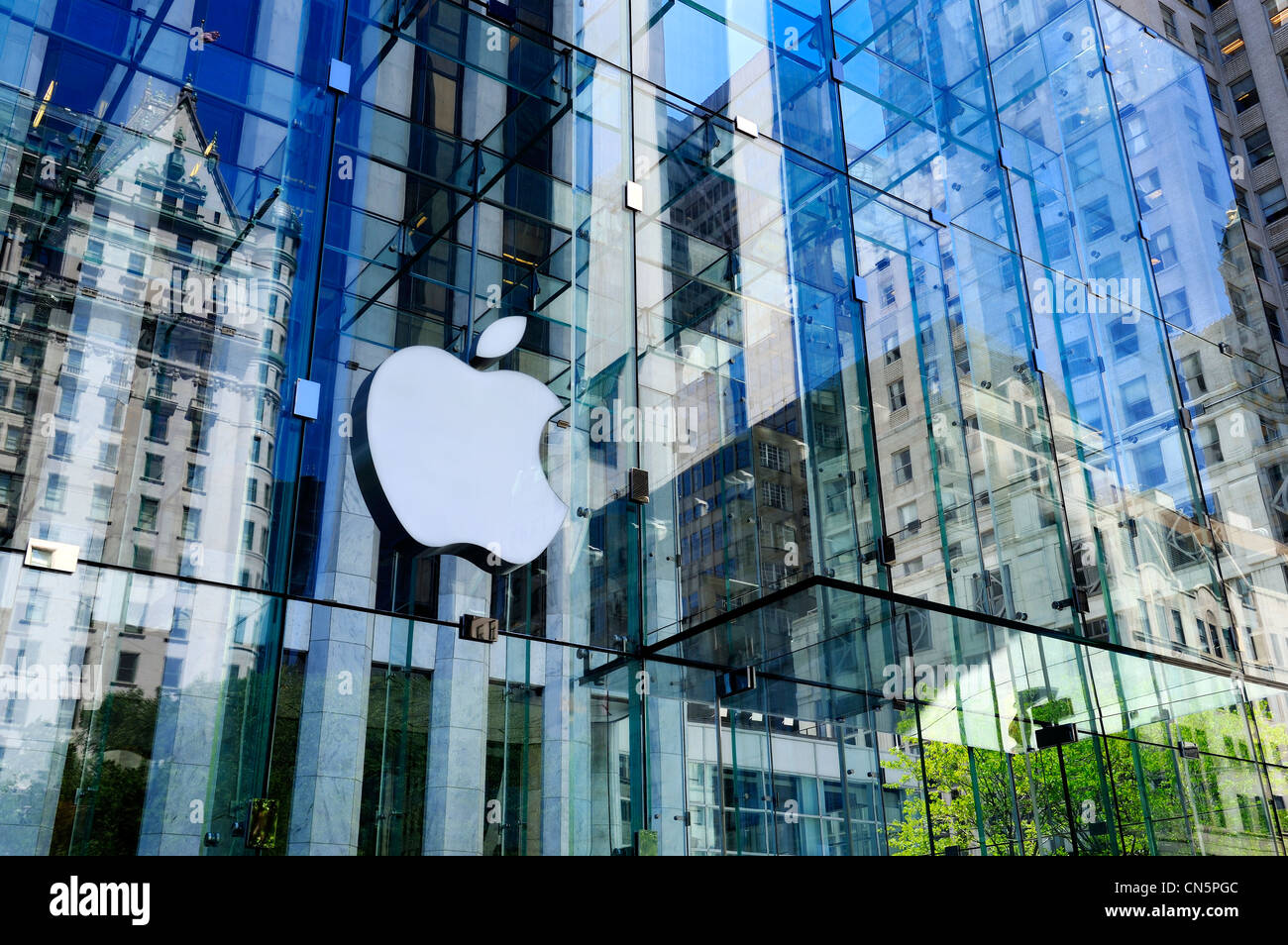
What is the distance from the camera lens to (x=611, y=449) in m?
9.43

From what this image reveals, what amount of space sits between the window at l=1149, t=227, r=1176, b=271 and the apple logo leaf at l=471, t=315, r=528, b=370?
10595mm

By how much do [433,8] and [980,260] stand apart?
23.4 ft

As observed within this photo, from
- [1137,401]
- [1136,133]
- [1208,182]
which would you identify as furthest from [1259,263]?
[1137,401]

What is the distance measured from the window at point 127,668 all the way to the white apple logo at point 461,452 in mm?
1887

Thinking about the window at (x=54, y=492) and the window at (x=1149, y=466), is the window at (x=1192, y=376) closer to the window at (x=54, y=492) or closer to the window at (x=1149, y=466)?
the window at (x=1149, y=466)

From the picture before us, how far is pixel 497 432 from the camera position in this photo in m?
8.77

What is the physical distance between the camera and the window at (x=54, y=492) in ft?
22.2

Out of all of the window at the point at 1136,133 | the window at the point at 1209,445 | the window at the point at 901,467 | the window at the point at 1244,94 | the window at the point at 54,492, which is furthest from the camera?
the window at the point at 1244,94

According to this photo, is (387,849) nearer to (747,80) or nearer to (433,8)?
(433,8)

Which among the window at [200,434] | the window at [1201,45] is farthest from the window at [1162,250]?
the window at [1201,45]

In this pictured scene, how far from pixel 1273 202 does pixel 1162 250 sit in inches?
1315

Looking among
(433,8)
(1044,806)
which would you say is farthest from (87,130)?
(1044,806)

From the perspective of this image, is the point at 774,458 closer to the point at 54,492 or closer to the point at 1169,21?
the point at 54,492

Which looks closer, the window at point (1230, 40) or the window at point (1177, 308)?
the window at point (1177, 308)
